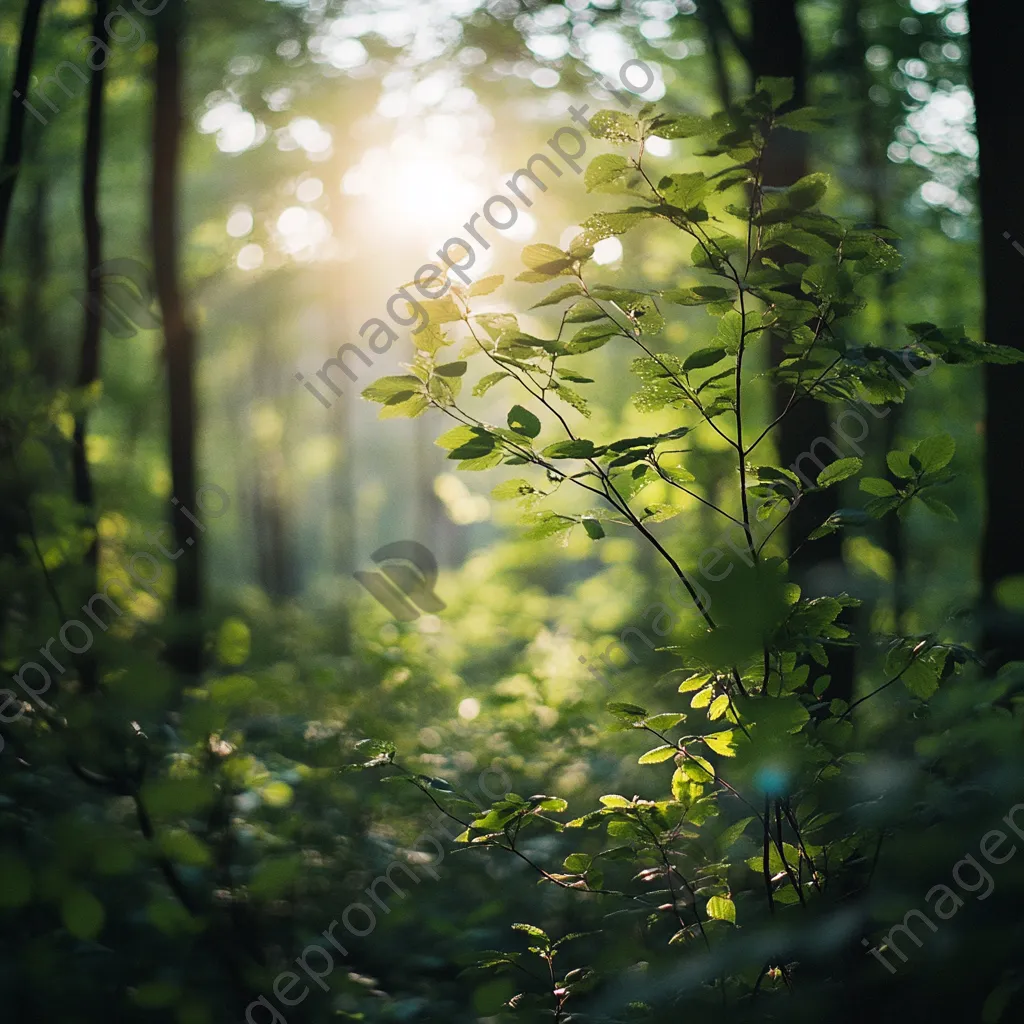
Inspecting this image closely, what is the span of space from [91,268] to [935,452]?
4689 millimetres

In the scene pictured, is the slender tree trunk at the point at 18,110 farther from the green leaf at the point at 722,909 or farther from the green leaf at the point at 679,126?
the green leaf at the point at 722,909

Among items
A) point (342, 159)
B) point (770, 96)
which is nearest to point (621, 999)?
point (770, 96)

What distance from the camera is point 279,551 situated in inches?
738

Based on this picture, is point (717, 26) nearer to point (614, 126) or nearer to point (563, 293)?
point (614, 126)

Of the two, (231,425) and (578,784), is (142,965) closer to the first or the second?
(578,784)

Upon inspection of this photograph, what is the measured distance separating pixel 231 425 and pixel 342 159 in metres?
15.3

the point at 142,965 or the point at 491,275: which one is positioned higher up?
the point at 491,275

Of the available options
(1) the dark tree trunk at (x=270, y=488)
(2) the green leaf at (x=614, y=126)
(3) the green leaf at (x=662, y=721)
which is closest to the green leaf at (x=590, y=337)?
(2) the green leaf at (x=614, y=126)

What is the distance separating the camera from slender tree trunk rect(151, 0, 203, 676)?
6.24 meters

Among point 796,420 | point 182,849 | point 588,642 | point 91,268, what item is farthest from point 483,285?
point 588,642

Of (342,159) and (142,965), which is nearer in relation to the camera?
(142,965)

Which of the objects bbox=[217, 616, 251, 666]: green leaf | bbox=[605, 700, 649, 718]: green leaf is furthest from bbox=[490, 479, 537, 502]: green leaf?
bbox=[217, 616, 251, 666]: green leaf

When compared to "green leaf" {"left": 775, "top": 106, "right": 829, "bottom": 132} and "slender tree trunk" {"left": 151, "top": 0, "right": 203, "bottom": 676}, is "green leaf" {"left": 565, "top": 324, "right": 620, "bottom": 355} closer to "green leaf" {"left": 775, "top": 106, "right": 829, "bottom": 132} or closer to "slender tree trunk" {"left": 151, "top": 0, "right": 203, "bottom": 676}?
"green leaf" {"left": 775, "top": 106, "right": 829, "bottom": 132}

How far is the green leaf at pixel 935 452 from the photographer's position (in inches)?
59.2
